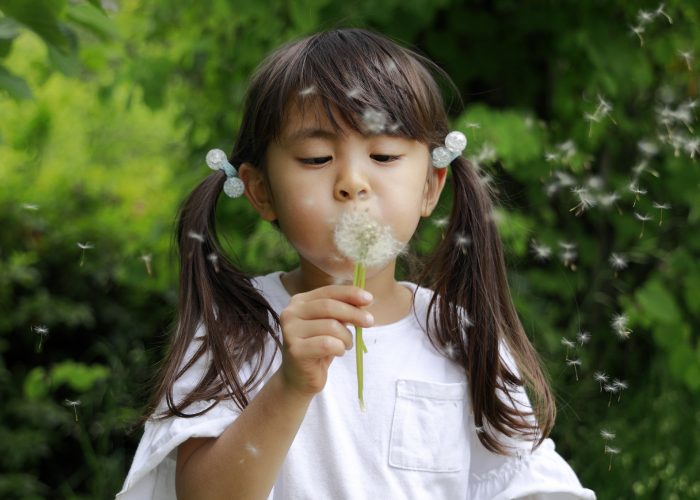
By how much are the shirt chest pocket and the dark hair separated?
5 cm

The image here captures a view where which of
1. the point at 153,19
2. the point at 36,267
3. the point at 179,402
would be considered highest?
the point at 153,19

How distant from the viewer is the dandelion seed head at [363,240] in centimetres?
97

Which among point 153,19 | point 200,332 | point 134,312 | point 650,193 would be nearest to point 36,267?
point 134,312

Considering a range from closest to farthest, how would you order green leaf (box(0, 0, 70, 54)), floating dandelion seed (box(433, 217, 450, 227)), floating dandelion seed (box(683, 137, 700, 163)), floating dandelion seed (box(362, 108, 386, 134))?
green leaf (box(0, 0, 70, 54)) < floating dandelion seed (box(362, 108, 386, 134)) < floating dandelion seed (box(433, 217, 450, 227)) < floating dandelion seed (box(683, 137, 700, 163))

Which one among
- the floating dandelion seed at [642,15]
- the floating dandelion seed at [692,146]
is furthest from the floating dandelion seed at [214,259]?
the floating dandelion seed at [692,146]

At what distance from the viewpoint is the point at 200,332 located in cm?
124

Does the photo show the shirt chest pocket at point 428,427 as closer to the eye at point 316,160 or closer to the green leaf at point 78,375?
the eye at point 316,160

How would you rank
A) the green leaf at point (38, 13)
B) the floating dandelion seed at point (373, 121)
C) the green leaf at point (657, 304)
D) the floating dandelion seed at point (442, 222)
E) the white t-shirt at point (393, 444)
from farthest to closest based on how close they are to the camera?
the green leaf at point (657, 304) → the floating dandelion seed at point (442, 222) → the white t-shirt at point (393, 444) → the floating dandelion seed at point (373, 121) → the green leaf at point (38, 13)

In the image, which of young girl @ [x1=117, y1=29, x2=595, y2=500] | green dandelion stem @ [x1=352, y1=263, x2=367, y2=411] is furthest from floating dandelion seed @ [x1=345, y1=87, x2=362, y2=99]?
green dandelion stem @ [x1=352, y1=263, x2=367, y2=411]

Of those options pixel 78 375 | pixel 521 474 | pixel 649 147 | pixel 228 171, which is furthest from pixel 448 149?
pixel 78 375

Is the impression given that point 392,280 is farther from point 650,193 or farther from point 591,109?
point 650,193

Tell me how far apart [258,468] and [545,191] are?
6.45 feet

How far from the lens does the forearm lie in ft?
3.19

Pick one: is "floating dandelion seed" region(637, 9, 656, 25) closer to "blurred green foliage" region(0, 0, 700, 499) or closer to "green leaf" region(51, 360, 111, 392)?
"blurred green foliage" region(0, 0, 700, 499)
